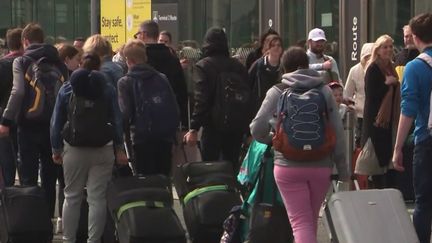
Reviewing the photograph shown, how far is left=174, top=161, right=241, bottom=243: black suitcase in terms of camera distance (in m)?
8.80

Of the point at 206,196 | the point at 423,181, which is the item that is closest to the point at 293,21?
the point at 206,196

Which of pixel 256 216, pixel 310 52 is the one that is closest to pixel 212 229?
pixel 256 216

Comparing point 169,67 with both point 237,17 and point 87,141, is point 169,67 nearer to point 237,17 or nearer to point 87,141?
point 87,141

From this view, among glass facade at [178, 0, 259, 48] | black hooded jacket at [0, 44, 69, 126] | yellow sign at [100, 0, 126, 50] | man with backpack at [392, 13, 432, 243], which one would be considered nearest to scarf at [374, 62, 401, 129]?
man with backpack at [392, 13, 432, 243]

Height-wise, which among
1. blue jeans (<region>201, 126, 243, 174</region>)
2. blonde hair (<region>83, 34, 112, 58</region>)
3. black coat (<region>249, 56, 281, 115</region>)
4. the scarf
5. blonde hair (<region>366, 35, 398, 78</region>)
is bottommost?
blue jeans (<region>201, 126, 243, 174</region>)

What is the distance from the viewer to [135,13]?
53.6ft

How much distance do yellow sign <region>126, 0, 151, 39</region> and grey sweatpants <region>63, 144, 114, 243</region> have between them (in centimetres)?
745

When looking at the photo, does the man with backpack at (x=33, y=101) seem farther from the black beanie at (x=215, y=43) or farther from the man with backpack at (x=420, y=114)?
the man with backpack at (x=420, y=114)

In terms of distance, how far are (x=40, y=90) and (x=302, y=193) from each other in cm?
302

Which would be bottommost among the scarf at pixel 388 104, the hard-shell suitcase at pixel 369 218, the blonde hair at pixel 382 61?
the hard-shell suitcase at pixel 369 218

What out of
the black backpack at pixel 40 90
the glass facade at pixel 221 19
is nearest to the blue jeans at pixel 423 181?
the black backpack at pixel 40 90

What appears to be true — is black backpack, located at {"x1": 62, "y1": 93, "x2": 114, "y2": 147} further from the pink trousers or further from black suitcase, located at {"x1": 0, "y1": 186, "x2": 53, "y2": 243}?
the pink trousers

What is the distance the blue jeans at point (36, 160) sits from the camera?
9.66 metres

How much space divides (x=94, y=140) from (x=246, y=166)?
1.34m
